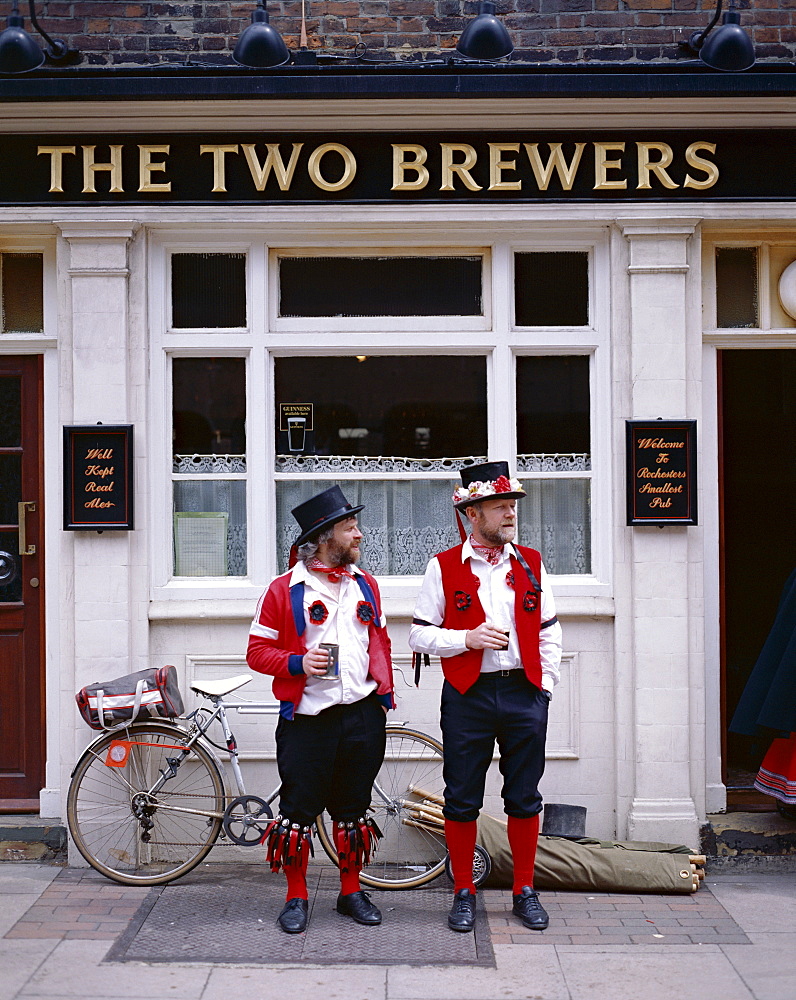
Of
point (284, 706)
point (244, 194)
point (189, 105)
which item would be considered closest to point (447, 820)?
point (284, 706)

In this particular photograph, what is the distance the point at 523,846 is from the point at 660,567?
70.8 inches

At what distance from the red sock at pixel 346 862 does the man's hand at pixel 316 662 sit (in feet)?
2.75

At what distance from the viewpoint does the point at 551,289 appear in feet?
22.4

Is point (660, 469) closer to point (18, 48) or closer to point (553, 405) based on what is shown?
point (553, 405)

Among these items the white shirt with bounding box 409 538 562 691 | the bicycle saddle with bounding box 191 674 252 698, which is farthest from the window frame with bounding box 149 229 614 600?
the white shirt with bounding box 409 538 562 691

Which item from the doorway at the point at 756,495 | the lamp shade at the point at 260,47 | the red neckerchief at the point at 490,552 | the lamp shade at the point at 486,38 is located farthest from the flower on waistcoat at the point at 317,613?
the doorway at the point at 756,495

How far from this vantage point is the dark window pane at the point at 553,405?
268 inches

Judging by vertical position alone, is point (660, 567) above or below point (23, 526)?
below

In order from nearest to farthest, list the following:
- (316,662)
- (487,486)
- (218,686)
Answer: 1. (316,662)
2. (487,486)
3. (218,686)

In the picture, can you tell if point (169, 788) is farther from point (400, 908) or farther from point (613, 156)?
point (613, 156)

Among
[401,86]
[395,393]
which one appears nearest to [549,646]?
[395,393]

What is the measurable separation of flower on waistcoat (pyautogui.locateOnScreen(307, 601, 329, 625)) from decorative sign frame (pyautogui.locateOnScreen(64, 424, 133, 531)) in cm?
153

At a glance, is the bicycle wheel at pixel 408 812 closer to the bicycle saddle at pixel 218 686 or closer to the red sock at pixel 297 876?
the red sock at pixel 297 876

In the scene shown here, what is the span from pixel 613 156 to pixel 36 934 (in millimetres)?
5024
